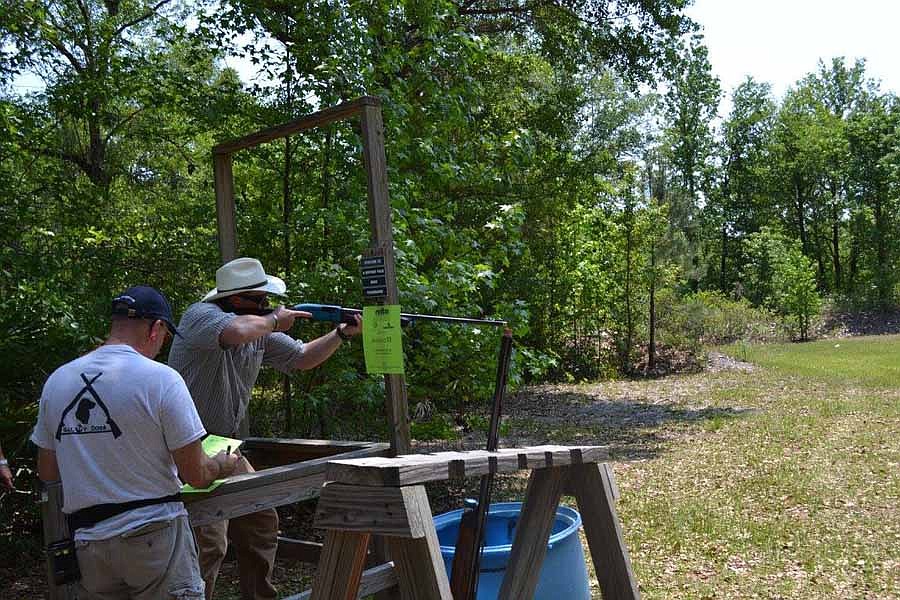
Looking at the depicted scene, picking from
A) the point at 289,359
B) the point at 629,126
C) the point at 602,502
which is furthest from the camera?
the point at 629,126

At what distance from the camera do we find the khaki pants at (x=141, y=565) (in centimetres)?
255

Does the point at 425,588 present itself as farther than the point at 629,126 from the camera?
No

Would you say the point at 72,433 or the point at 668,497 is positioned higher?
the point at 72,433

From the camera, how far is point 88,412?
2508 millimetres

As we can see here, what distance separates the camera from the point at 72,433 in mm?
2531

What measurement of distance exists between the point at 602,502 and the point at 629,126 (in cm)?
3864

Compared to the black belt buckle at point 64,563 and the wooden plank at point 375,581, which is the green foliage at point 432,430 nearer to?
the wooden plank at point 375,581

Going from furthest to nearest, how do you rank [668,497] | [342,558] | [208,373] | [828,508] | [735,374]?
[735,374], [668,497], [828,508], [208,373], [342,558]

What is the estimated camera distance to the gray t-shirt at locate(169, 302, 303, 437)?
11.6 feet

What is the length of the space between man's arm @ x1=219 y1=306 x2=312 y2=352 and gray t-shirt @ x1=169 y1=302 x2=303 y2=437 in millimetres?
32

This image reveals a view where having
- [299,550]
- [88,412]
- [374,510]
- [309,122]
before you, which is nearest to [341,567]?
[374,510]

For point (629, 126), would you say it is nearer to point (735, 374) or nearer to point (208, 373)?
point (735, 374)

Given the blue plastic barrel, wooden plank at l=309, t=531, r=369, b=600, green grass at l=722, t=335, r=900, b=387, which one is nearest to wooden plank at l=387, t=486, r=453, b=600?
wooden plank at l=309, t=531, r=369, b=600

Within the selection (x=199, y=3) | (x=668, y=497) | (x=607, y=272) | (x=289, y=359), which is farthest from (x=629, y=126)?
(x=289, y=359)
